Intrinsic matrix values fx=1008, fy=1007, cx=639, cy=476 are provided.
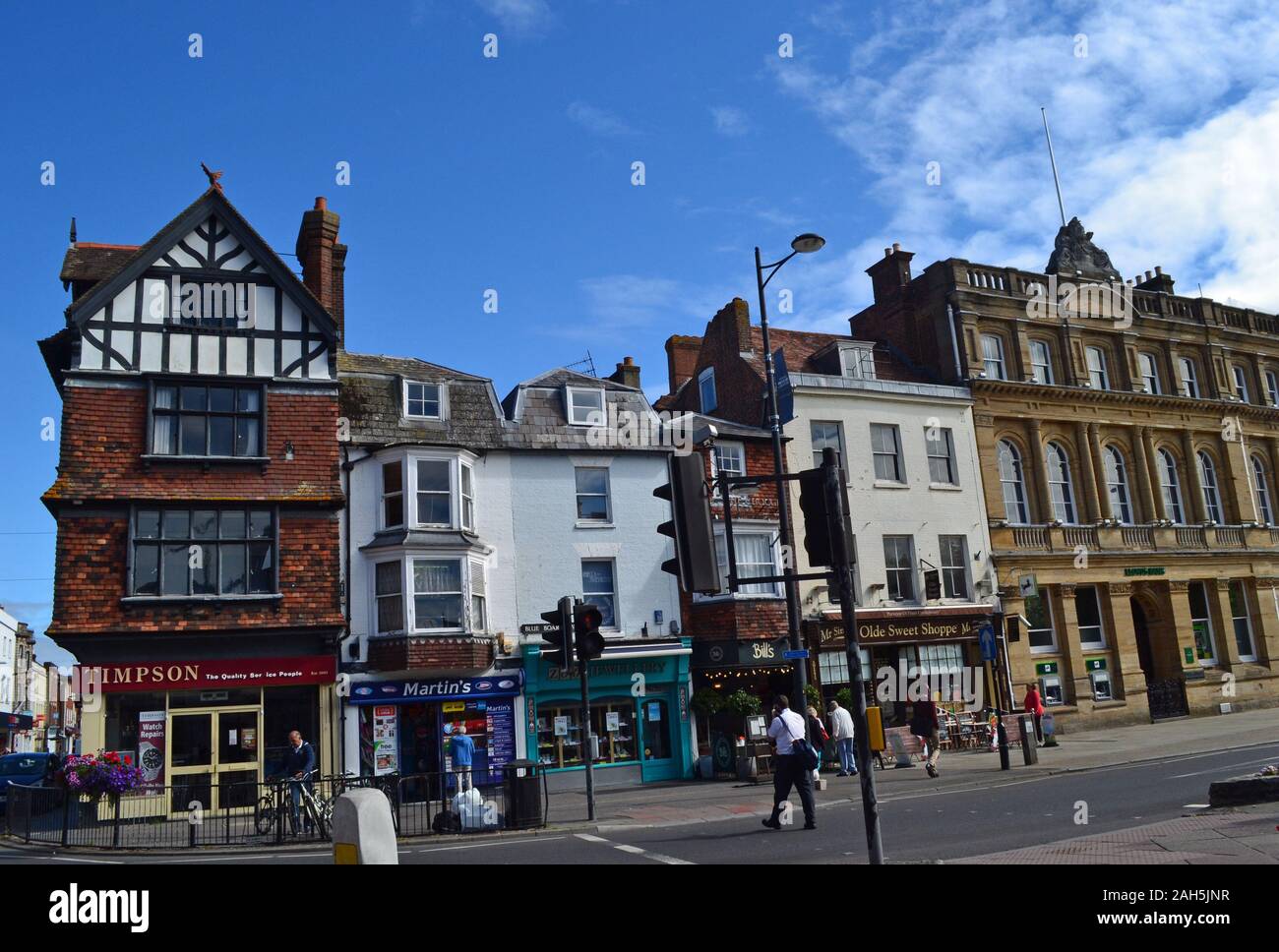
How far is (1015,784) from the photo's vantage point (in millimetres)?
18234

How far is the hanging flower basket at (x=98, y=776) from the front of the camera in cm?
1639

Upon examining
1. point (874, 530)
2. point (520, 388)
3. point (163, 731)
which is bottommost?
point (163, 731)

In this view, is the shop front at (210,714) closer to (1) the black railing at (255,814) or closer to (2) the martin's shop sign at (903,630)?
(1) the black railing at (255,814)

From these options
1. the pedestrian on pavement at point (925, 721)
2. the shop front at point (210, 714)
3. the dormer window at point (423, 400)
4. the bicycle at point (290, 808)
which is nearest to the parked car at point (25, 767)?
the shop front at point (210, 714)

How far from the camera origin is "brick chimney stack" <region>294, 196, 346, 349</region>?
26.3 meters

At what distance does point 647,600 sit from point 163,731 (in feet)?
38.3

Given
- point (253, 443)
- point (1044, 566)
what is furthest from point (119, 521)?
point (1044, 566)

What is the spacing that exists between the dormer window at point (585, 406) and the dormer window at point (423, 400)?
3.46m

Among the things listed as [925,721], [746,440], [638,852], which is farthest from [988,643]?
[638,852]

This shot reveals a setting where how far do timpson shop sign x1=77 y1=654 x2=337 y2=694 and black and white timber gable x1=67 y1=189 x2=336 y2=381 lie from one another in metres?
6.58

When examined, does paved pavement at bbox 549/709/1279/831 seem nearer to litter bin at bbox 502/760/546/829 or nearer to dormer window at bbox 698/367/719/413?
litter bin at bbox 502/760/546/829

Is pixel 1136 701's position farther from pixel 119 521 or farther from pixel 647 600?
pixel 119 521

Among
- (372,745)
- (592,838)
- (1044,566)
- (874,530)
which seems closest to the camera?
(592,838)

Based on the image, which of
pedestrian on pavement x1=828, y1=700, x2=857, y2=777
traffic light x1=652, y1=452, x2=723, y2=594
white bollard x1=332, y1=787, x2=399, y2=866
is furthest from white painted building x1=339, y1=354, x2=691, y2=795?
white bollard x1=332, y1=787, x2=399, y2=866
